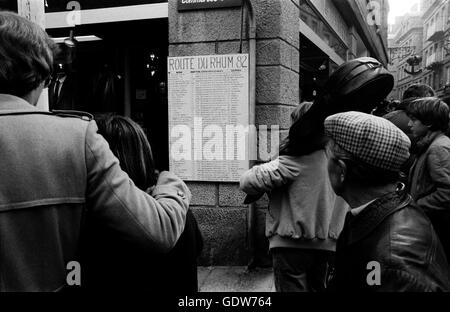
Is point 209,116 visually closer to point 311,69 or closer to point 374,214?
point 311,69

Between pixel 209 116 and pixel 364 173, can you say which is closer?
pixel 364 173

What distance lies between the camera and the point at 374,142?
1.43 m

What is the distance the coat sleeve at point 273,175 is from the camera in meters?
2.79

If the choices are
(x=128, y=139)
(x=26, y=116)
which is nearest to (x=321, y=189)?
(x=128, y=139)

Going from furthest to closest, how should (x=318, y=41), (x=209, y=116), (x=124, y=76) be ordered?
(x=318, y=41)
(x=124, y=76)
(x=209, y=116)

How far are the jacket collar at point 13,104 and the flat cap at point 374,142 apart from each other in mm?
1077

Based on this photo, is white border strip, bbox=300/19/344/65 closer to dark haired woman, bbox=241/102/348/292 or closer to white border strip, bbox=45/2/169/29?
white border strip, bbox=45/2/169/29

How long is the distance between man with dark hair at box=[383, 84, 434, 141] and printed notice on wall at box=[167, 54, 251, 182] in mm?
1558

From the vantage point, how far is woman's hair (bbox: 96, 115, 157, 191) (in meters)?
1.59

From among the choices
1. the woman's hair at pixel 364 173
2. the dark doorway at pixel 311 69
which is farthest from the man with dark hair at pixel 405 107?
the woman's hair at pixel 364 173

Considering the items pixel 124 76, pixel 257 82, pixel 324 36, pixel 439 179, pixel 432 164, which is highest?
pixel 324 36

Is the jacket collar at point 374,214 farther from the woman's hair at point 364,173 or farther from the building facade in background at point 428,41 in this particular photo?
the building facade in background at point 428,41

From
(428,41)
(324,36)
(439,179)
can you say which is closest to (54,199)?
(439,179)

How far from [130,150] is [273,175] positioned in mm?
1395
